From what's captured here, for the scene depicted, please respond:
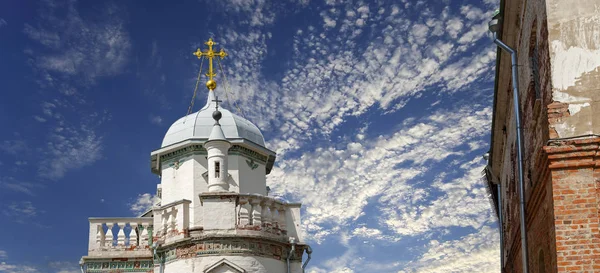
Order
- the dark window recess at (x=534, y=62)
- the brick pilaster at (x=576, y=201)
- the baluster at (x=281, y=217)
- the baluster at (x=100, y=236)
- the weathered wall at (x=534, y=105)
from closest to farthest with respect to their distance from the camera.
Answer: the brick pilaster at (x=576, y=201) < the weathered wall at (x=534, y=105) < the dark window recess at (x=534, y=62) < the baluster at (x=281, y=217) < the baluster at (x=100, y=236)

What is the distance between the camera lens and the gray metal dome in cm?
2397

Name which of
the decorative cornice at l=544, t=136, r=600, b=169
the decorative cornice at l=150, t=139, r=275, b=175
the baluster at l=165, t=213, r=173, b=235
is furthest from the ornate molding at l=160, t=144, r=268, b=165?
the decorative cornice at l=544, t=136, r=600, b=169

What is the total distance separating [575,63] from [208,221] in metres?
12.1

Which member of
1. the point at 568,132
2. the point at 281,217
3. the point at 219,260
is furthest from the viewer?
the point at 281,217

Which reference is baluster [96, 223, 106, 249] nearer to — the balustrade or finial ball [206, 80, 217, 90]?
the balustrade

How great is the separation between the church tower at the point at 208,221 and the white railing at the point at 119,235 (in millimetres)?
29

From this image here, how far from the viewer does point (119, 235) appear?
22.0m

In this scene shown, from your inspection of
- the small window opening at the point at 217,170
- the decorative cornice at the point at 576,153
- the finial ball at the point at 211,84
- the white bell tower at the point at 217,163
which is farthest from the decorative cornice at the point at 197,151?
the decorative cornice at the point at 576,153

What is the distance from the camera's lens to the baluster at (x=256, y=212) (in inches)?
794

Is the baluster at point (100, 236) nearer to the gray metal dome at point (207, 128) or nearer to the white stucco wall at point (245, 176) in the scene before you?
the gray metal dome at point (207, 128)

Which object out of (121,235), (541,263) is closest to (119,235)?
(121,235)

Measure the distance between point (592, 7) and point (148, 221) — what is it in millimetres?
15369

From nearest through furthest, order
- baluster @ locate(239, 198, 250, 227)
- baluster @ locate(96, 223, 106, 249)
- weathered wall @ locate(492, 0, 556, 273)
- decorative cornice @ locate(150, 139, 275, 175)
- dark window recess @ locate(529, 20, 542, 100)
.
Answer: weathered wall @ locate(492, 0, 556, 273) → dark window recess @ locate(529, 20, 542, 100) → baluster @ locate(239, 198, 250, 227) → baluster @ locate(96, 223, 106, 249) → decorative cornice @ locate(150, 139, 275, 175)

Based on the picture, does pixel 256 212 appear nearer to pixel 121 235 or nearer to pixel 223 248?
pixel 223 248
